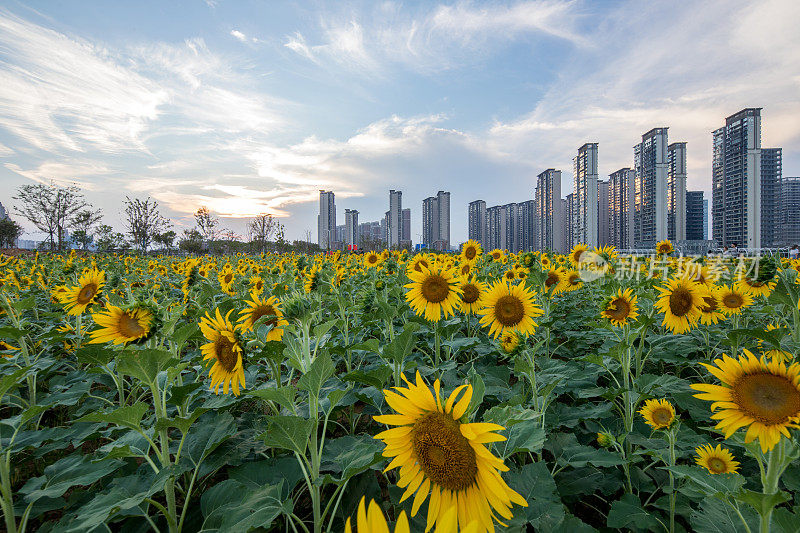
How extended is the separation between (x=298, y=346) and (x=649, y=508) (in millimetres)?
2454

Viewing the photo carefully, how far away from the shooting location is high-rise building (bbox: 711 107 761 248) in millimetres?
61156

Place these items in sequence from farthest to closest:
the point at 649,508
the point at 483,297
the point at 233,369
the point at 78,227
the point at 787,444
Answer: the point at 78,227
the point at 483,297
the point at 649,508
the point at 233,369
the point at 787,444

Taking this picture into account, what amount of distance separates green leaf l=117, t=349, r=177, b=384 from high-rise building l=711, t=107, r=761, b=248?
252ft

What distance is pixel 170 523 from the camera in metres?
1.73

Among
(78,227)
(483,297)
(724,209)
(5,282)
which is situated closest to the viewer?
(483,297)

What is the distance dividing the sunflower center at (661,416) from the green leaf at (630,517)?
20.1 inches

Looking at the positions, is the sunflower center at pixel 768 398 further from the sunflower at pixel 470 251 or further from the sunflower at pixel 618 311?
the sunflower at pixel 470 251

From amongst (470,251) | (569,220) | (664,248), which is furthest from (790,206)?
(470,251)

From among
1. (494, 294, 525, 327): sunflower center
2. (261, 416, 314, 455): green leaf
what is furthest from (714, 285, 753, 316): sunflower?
(261, 416, 314, 455): green leaf

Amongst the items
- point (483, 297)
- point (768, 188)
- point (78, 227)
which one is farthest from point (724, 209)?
point (78, 227)

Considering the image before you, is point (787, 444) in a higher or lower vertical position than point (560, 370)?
higher

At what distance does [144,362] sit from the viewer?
1.72 metres

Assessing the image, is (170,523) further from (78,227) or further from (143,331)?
(78,227)

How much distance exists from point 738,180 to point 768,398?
9025cm
